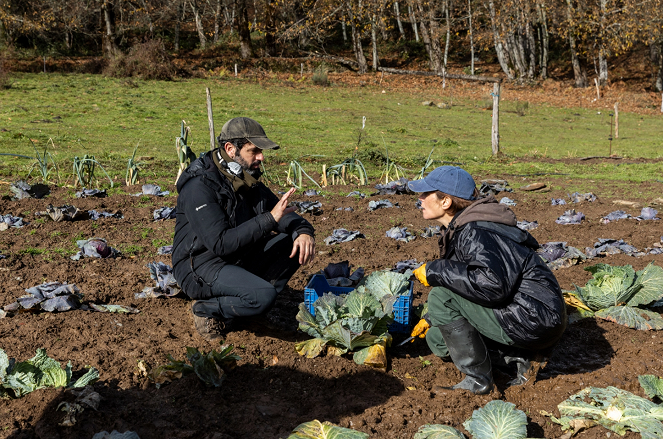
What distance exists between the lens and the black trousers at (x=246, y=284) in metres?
3.62

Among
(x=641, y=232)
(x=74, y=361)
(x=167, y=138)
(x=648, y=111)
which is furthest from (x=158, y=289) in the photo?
(x=648, y=111)

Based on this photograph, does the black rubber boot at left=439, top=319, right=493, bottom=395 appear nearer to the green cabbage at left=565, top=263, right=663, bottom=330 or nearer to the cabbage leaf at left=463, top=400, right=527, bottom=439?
the cabbage leaf at left=463, top=400, right=527, bottom=439

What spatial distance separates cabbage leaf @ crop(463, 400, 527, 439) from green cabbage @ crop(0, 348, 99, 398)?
183 cm

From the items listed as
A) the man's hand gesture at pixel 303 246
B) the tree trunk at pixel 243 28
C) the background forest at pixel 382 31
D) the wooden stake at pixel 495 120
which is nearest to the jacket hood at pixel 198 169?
the man's hand gesture at pixel 303 246

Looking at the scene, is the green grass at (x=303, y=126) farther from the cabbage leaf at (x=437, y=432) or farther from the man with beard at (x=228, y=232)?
the cabbage leaf at (x=437, y=432)

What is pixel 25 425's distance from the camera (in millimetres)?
2656

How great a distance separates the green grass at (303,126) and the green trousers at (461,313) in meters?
6.53

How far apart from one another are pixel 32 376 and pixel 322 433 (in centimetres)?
142

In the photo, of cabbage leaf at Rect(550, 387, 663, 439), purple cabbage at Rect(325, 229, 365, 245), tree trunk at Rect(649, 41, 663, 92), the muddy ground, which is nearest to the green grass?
purple cabbage at Rect(325, 229, 365, 245)

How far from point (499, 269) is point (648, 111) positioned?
83.0 ft

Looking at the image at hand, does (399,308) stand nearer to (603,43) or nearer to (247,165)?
(247,165)

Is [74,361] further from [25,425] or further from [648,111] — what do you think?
[648,111]

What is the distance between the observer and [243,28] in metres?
33.0

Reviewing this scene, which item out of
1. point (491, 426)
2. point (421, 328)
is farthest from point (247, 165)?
point (491, 426)
